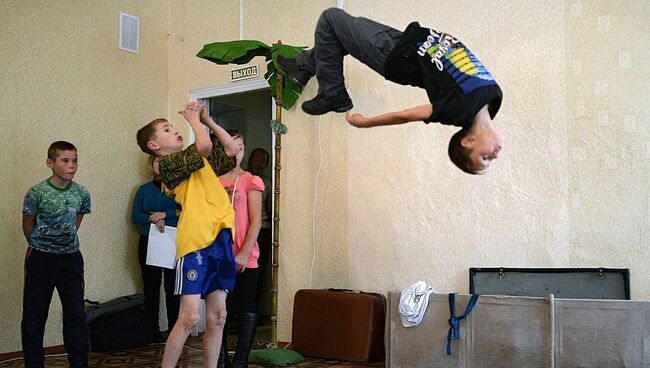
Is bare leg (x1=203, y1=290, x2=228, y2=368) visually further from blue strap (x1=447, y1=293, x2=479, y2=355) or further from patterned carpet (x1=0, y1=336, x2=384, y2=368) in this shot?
blue strap (x1=447, y1=293, x2=479, y2=355)

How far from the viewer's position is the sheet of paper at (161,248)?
4840mm

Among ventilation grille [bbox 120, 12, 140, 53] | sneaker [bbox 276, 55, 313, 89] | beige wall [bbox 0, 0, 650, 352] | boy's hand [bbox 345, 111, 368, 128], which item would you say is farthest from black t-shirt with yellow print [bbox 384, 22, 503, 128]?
ventilation grille [bbox 120, 12, 140, 53]

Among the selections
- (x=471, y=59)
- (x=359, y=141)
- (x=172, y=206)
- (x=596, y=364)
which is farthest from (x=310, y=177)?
(x=471, y=59)

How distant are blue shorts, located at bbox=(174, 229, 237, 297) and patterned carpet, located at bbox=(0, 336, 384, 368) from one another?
1.43m

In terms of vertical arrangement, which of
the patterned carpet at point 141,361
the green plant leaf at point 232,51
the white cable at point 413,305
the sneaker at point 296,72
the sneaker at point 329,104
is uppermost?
the green plant leaf at point 232,51

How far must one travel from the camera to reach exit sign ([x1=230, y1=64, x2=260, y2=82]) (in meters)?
5.44

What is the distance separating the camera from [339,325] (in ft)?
15.0

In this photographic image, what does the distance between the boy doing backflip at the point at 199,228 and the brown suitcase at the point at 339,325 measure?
4.93ft

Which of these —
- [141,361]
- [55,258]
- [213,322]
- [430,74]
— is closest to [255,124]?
[141,361]

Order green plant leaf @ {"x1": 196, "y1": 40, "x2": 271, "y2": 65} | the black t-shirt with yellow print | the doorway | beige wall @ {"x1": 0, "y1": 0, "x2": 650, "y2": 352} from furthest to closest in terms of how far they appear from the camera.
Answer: the doorway, green plant leaf @ {"x1": 196, "y1": 40, "x2": 271, "y2": 65}, beige wall @ {"x1": 0, "y1": 0, "x2": 650, "y2": 352}, the black t-shirt with yellow print

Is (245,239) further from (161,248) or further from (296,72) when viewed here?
(161,248)

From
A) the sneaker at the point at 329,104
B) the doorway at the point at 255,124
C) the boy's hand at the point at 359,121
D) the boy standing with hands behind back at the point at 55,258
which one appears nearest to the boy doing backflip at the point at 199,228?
the sneaker at the point at 329,104

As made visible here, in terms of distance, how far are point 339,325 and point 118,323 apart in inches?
67.9

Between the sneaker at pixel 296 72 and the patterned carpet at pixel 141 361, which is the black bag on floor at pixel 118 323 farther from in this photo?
the sneaker at pixel 296 72
